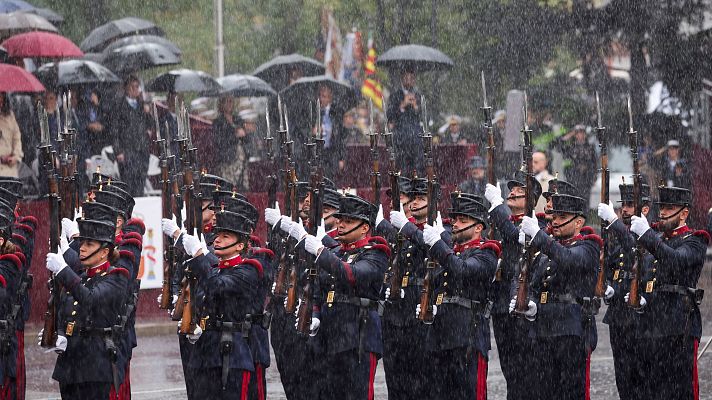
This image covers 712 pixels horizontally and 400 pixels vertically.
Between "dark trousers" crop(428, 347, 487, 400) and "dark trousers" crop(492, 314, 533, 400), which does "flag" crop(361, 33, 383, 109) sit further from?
"dark trousers" crop(428, 347, 487, 400)

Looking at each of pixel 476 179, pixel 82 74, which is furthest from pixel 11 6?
pixel 476 179

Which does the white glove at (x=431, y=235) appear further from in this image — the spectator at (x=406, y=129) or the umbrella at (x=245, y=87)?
the umbrella at (x=245, y=87)

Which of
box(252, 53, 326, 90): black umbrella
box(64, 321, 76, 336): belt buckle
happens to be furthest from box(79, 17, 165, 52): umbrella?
box(64, 321, 76, 336): belt buckle

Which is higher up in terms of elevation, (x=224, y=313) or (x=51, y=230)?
(x=51, y=230)

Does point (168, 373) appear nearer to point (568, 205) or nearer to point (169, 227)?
point (169, 227)

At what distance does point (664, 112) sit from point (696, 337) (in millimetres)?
12245

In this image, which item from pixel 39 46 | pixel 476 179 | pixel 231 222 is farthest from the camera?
pixel 39 46

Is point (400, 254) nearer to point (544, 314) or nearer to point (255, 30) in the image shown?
point (544, 314)

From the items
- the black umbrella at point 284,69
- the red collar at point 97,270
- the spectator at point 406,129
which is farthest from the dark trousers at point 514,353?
the black umbrella at point 284,69

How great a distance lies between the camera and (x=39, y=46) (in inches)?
779

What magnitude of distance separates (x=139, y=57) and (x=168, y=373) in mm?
5410

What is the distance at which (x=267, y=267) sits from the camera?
11930 mm

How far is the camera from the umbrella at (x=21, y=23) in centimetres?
2056

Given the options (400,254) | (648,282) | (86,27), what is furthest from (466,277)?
(86,27)
